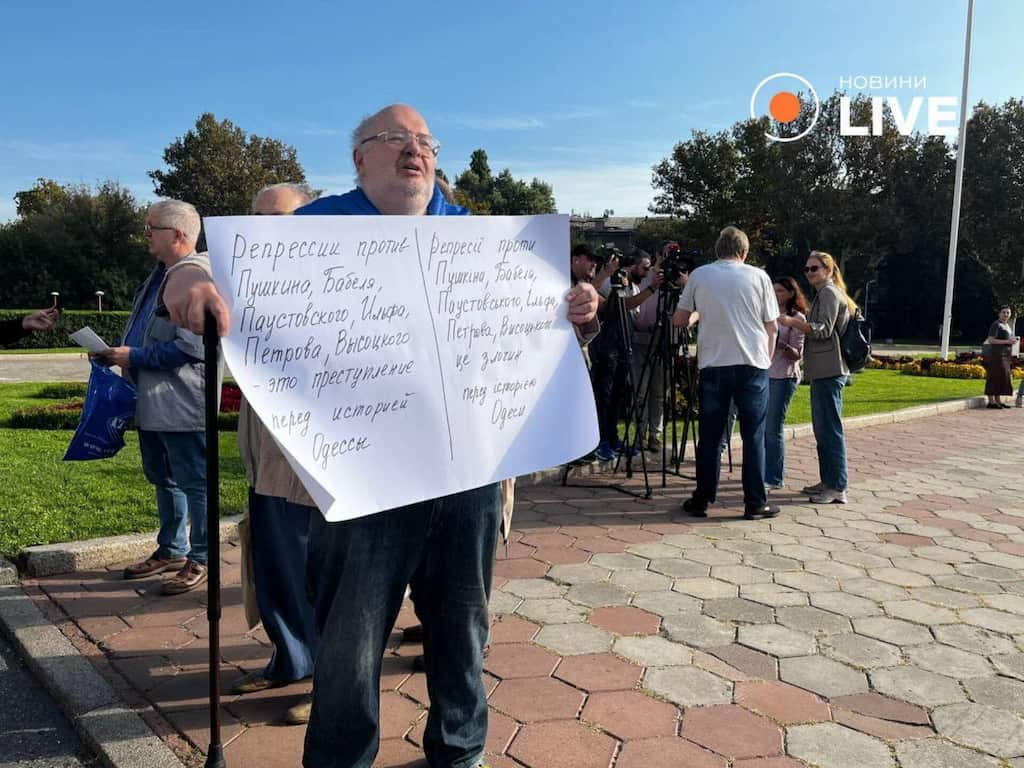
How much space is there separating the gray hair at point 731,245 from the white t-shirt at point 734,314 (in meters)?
0.09

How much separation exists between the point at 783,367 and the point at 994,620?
2.92 m

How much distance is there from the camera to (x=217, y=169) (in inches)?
1506

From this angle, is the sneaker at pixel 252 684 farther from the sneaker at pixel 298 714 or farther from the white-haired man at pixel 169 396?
the white-haired man at pixel 169 396

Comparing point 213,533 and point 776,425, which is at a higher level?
point 213,533

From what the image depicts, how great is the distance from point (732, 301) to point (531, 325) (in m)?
3.24

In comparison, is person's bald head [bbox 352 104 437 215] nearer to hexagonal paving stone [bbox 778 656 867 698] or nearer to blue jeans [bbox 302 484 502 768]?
blue jeans [bbox 302 484 502 768]

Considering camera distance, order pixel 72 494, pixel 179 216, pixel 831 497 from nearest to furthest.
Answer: pixel 179 216 < pixel 72 494 < pixel 831 497

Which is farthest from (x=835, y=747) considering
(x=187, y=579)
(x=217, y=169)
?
(x=217, y=169)

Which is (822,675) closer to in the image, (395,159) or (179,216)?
(395,159)

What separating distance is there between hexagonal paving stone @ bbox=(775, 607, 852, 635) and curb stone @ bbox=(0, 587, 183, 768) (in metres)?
2.59

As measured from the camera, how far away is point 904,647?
3.36m

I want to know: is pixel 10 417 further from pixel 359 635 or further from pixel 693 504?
pixel 359 635

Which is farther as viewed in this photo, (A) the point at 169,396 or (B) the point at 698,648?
(A) the point at 169,396

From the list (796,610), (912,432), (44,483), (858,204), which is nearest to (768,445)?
(796,610)
